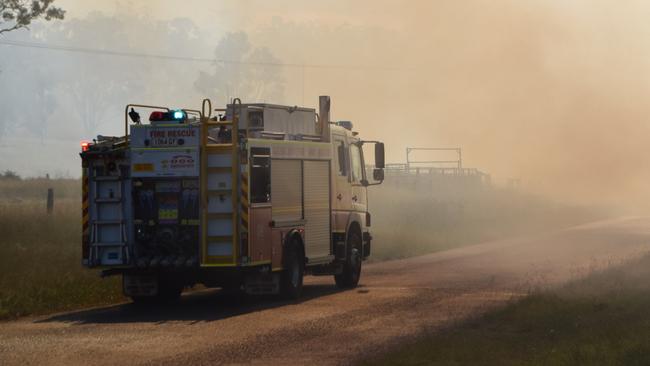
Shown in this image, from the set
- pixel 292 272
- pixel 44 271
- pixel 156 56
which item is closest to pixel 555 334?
pixel 292 272

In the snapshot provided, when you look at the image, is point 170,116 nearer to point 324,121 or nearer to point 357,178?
point 324,121

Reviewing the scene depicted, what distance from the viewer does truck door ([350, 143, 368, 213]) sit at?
24297 mm

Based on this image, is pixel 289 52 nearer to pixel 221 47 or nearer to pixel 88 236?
pixel 221 47

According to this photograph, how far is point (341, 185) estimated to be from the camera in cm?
2348

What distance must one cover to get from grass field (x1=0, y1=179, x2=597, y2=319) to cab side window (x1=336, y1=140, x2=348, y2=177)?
15.4 feet

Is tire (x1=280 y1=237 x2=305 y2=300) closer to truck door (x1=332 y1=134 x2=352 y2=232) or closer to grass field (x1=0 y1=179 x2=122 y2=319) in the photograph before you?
truck door (x1=332 y1=134 x2=352 y2=232)

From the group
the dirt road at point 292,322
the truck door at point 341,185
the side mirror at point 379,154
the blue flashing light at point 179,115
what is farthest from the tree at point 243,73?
the blue flashing light at point 179,115

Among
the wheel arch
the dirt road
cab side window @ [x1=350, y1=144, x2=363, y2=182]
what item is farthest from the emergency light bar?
cab side window @ [x1=350, y1=144, x2=363, y2=182]

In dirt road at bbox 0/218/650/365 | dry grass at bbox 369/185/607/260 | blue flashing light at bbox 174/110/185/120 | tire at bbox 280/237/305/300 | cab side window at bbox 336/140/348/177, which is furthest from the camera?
dry grass at bbox 369/185/607/260

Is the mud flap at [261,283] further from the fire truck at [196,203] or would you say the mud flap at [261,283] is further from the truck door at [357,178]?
the truck door at [357,178]

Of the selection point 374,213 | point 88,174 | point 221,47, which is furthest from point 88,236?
point 221,47

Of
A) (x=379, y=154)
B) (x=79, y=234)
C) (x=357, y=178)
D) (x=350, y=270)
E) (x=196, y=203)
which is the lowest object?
(x=350, y=270)

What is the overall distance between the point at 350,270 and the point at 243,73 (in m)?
90.2

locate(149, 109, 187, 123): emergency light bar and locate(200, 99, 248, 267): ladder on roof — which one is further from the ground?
locate(149, 109, 187, 123): emergency light bar
